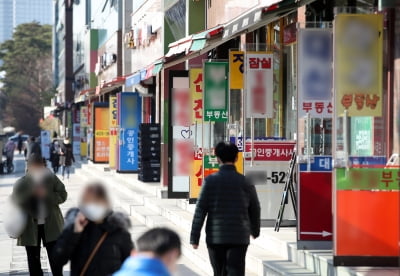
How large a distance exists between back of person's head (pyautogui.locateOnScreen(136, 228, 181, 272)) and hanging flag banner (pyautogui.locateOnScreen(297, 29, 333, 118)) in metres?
6.72

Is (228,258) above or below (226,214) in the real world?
below

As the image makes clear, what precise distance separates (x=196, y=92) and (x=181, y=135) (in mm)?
2012

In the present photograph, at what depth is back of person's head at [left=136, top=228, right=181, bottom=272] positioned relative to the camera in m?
4.61

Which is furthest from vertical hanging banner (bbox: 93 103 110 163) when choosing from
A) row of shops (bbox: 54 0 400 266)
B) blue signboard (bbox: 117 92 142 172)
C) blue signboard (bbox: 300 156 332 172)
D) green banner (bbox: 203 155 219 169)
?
blue signboard (bbox: 300 156 332 172)

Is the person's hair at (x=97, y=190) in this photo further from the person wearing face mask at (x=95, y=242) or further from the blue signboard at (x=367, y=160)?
the blue signboard at (x=367, y=160)

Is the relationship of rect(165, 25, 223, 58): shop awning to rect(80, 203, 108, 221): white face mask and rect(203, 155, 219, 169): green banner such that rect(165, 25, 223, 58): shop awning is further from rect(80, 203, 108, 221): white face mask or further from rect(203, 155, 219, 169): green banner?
rect(80, 203, 108, 221): white face mask

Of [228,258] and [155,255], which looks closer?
[155,255]

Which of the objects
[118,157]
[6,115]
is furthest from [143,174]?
[6,115]

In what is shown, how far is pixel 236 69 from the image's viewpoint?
1543 cm

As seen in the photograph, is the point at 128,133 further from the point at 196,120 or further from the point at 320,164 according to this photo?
the point at 320,164

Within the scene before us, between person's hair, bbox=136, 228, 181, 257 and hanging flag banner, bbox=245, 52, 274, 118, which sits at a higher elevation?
hanging flag banner, bbox=245, 52, 274, 118

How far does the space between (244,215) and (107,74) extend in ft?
125

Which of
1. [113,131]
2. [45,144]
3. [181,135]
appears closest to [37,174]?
[181,135]

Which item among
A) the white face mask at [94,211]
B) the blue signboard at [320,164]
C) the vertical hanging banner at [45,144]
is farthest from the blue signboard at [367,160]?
the vertical hanging banner at [45,144]
